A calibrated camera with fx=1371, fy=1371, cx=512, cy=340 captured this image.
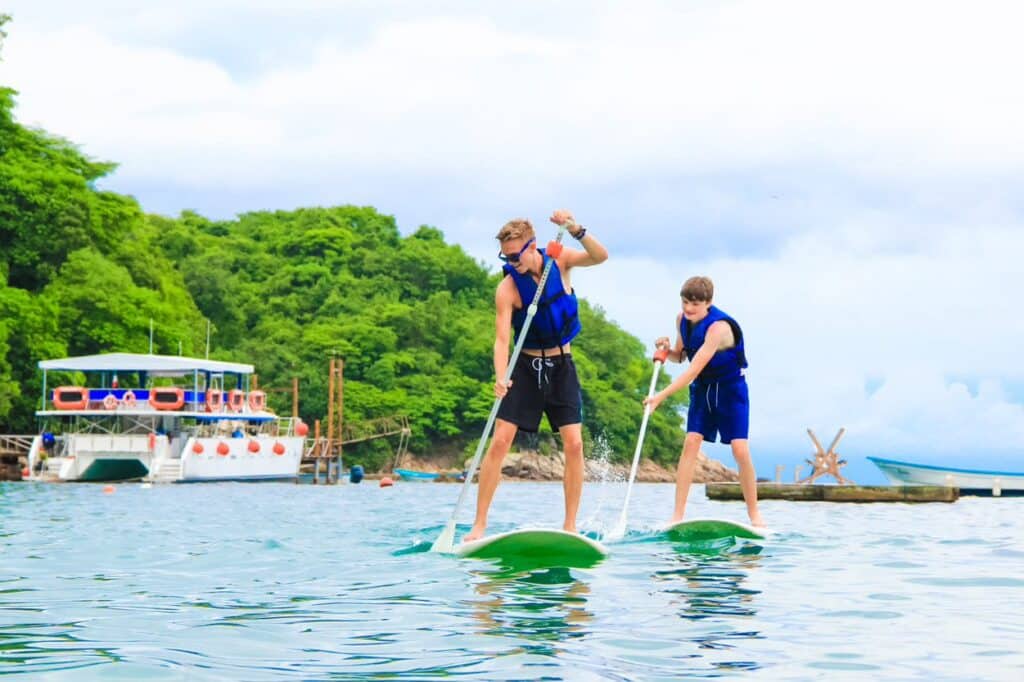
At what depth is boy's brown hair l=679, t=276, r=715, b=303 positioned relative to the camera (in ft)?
37.9

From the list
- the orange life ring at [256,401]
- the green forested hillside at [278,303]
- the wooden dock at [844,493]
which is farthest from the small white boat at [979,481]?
the green forested hillside at [278,303]

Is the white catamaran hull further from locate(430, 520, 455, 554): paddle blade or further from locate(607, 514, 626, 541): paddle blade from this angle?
locate(430, 520, 455, 554): paddle blade

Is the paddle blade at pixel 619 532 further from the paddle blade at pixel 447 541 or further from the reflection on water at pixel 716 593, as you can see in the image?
the paddle blade at pixel 447 541

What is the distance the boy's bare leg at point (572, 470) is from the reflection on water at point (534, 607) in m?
1.03

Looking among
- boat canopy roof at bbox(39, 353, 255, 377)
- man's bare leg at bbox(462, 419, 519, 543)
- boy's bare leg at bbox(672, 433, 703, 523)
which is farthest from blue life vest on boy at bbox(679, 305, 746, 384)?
boat canopy roof at bbox(39, 353, 255, 377)

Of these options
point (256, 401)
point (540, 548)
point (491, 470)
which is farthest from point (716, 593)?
point (256, 401)

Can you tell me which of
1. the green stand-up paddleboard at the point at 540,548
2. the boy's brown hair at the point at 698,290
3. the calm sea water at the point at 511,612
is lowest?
the calm sea water at the point at 511,612

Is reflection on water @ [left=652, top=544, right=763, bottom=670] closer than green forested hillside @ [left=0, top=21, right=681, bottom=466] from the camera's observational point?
Yes

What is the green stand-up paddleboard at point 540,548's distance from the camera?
9438 mm

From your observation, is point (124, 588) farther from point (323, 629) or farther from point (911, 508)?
point (911, 508)

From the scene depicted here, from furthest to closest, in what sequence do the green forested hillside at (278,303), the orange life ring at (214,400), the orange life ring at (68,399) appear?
1. the green forested hillside at (278,303)
2. the orange life ring at (214,400)
3. the orange life ring at (68,399)

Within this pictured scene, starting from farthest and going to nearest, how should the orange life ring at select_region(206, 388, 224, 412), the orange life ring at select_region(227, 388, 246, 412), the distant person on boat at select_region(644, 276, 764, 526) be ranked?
the orange life ring at select_region(227, 388, 246, 412) → the orange life ring at select_region(206, 388, 224, 412) → the distant person on boat at select_region(644, 276, 764, 526)

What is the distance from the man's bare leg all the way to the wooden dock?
1315 cm

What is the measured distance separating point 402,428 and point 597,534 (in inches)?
2878
